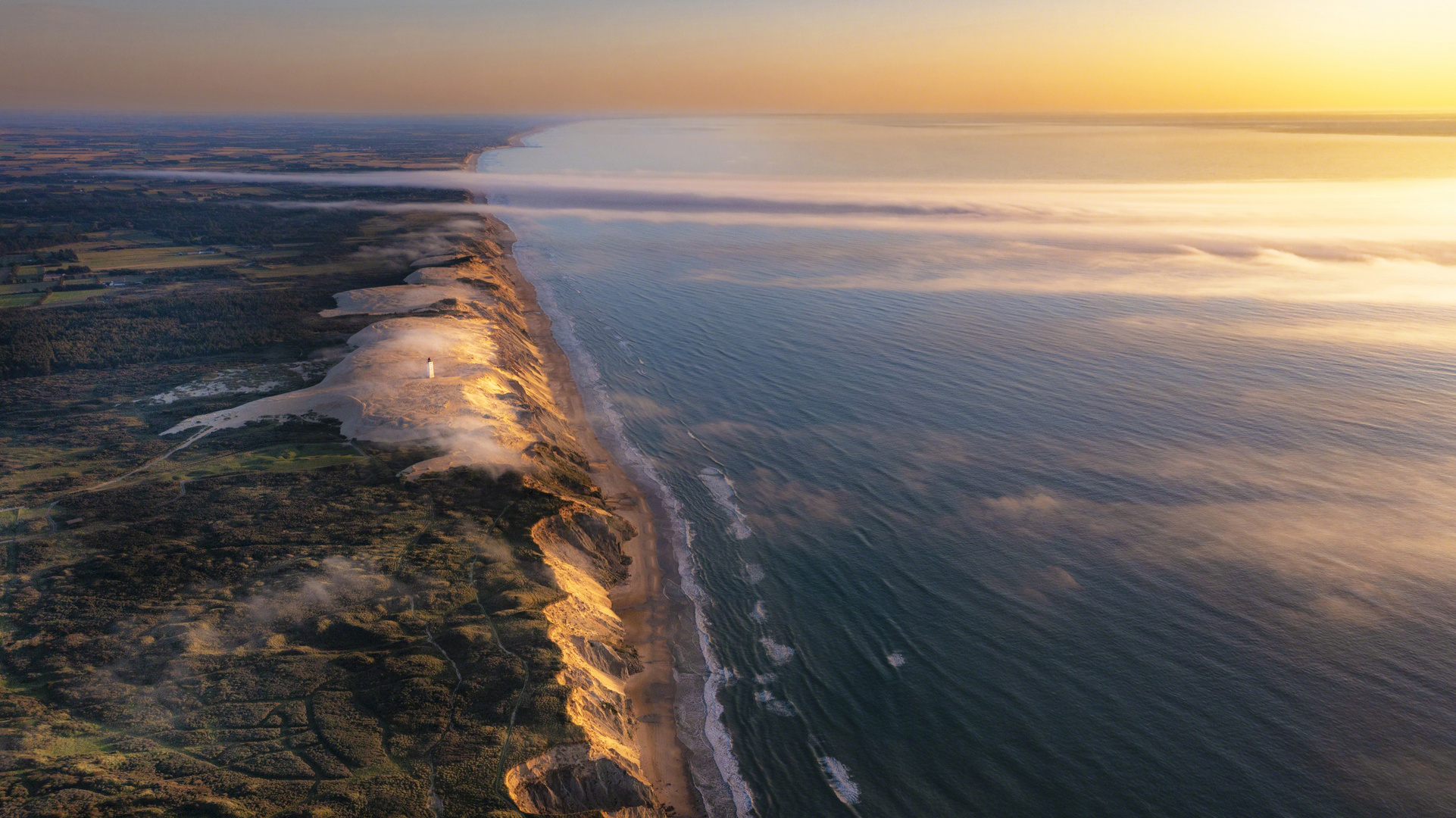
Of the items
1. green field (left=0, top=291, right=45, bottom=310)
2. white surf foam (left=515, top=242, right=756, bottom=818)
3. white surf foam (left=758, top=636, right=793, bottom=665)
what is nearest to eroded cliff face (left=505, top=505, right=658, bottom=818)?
white surf foam (left=515, top=242, right=756, bottom=818)

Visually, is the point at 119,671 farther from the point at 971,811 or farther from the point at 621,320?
the point at 621,320

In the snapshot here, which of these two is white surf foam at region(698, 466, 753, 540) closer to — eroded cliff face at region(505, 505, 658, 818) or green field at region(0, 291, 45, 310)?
eroded cliff face at region(505, 505, 658, 818)

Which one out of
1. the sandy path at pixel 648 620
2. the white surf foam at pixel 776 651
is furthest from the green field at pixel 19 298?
the white surf foam at pixel 776 651

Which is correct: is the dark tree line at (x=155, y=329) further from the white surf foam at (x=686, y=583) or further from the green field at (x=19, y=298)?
the white surf foam at (x=686, y=583)

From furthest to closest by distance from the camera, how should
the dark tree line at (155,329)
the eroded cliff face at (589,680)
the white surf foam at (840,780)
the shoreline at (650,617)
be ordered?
the dark tree line at (155,329) < the shoreline at (650,617) < the white surf foam at (840,780) < the eroded cliff face at (589,680)

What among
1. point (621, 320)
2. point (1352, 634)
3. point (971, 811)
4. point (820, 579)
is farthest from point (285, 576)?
point (621, 320)

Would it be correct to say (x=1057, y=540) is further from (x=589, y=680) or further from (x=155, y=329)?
(x=155, y=329)
